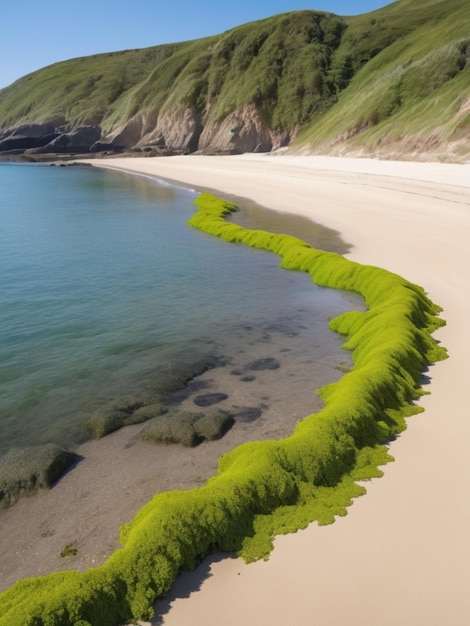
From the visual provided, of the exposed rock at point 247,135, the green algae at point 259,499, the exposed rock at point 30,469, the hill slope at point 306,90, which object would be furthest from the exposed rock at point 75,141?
the green algae at point 259,499

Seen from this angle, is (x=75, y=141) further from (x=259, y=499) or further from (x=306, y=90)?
(x=259, y=499)

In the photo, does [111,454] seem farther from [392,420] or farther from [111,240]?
[111,240]

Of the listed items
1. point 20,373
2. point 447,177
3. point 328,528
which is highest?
point 447,177

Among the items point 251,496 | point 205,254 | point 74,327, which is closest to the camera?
point 251,496

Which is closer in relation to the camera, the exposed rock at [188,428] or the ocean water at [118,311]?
the exposed rock at [188,428]

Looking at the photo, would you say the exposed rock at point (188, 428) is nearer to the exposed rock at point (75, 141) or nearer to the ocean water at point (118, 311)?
the ocean water at point (118, 311)

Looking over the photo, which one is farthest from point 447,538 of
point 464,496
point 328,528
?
point 328,528
